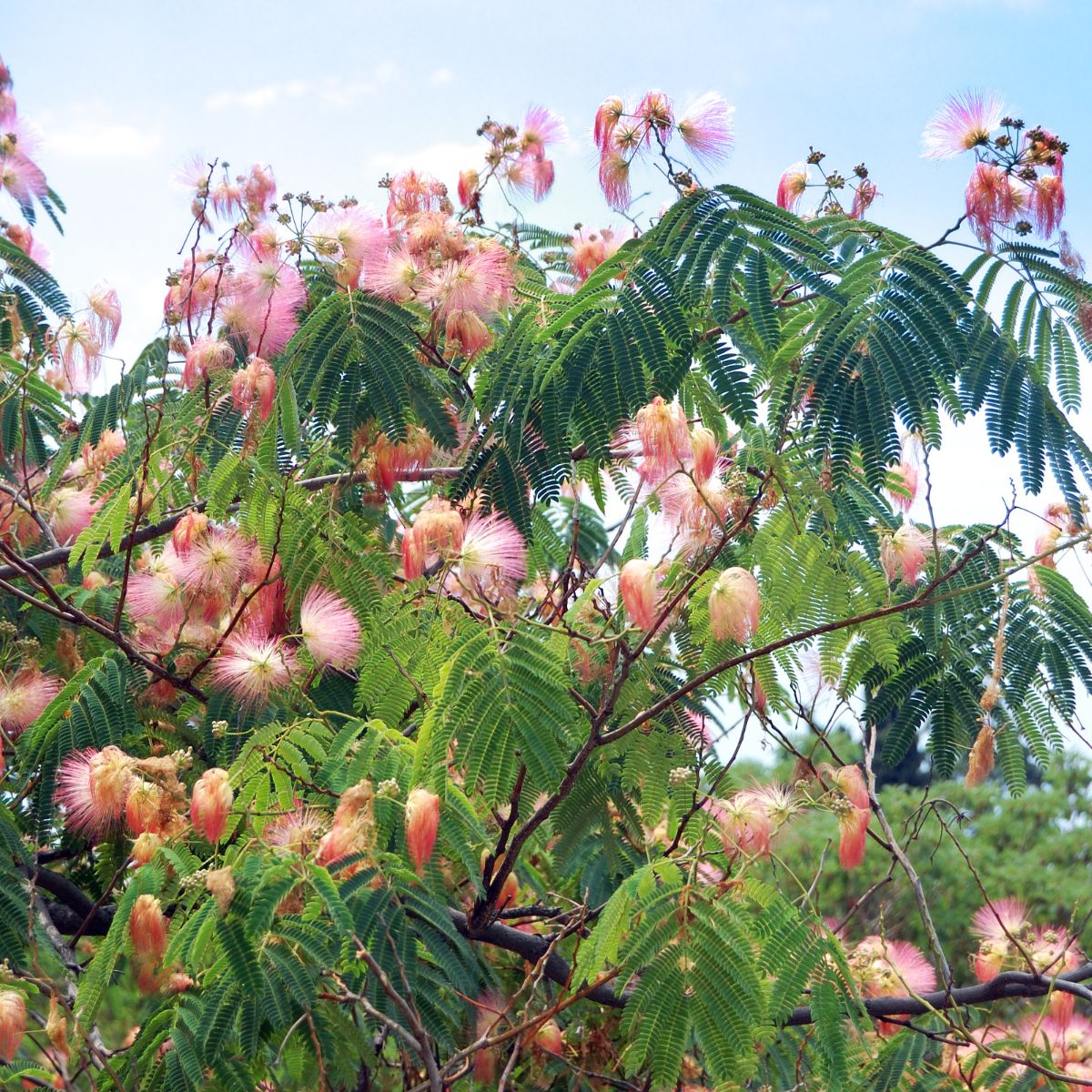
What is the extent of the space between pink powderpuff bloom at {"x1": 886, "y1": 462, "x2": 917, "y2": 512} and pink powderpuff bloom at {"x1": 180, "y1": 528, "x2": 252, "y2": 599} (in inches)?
77.2

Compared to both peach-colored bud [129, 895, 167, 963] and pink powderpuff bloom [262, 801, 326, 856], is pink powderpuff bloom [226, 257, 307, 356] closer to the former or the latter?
pink powderpuff bloom [262, 801, 326, 856]

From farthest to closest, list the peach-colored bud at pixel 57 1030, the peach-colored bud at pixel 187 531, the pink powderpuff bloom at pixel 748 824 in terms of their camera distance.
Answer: the peach-colored bud at pixel 187 531, the pink powderpuff bloom at pixel 748 824, the peach-colored bud at pixel 57 1030

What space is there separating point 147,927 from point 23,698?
1261mm

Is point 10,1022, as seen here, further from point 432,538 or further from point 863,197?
point 863,197

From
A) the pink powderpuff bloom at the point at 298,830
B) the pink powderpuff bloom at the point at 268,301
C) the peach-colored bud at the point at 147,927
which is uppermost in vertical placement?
the pink powderpuff bloom at the point at 268,301

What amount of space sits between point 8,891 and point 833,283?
2652 millimetres

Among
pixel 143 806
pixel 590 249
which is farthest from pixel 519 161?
pixel 143 806

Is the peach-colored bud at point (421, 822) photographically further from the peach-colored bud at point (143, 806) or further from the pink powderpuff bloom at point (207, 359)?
the pink powderpuff bloom at point (207, 359)

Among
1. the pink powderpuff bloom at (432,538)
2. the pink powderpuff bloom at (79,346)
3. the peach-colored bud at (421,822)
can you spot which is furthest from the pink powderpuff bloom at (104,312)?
the peach-colored bud at (421,822)

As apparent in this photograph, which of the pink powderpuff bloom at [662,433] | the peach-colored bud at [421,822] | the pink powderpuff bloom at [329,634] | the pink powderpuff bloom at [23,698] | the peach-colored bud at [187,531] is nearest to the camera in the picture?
the peach-colored bud at [421,822]

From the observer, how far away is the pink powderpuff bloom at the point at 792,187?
201 inches

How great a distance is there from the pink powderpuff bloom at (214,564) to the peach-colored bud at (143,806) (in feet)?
2.58

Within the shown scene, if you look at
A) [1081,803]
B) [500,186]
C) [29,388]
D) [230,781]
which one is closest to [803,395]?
[230,781]

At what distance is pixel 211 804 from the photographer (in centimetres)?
322
